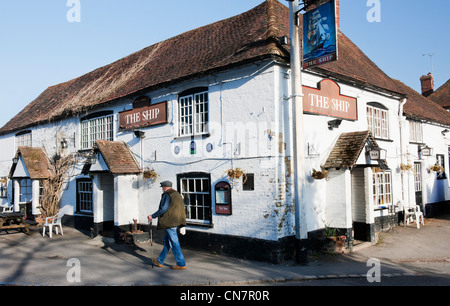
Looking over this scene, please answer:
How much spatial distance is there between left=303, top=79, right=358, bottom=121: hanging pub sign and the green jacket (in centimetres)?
430

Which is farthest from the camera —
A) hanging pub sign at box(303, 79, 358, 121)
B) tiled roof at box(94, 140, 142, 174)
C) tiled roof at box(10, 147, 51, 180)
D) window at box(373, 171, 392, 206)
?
tiled roof at box(10, 147, 51, 180)

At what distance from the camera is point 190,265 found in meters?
8.88

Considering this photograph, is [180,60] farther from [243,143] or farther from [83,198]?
[83,198]

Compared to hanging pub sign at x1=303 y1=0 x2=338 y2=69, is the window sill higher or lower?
lower

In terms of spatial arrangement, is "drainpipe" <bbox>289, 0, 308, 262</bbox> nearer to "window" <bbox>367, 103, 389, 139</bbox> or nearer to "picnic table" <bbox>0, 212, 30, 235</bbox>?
"window" <bbox>367, 103, 389, 139</bbox>

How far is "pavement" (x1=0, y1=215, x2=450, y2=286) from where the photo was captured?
7.65m

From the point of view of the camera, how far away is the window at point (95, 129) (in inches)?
572

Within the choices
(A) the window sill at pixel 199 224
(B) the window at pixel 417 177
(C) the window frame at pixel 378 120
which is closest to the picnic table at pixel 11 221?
(A) the window sill at pixel 199 224

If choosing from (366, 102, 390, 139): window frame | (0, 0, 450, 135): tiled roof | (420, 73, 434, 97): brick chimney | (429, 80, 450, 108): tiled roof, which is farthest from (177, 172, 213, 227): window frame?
(420, 73, 434, 97): brick chimney

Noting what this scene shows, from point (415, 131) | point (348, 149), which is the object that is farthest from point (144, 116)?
point (415, 131)

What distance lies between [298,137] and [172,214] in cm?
374

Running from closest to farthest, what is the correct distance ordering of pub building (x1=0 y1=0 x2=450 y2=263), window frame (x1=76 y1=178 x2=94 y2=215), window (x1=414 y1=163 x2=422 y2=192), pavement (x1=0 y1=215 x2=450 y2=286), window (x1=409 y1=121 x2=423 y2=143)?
pavement (x1=0 y1=215 x2=450 y2=286) < pub building (x1=0 y1=0 x2=450 y2=263) < window frame (x1=76 y1=178 x2=94 y2=215) < window (x1=409 y1=121 x2=423 y2=143) < window (x1=414 y1=163 x2=422 y2=192)

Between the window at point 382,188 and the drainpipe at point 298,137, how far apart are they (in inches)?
204
